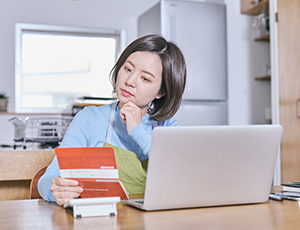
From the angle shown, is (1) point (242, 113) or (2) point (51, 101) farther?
(2) point (51, 101)

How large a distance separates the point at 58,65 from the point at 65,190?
3924 mm

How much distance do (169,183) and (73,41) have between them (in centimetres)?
409

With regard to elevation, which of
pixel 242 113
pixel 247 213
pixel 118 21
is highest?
pixel 118 21

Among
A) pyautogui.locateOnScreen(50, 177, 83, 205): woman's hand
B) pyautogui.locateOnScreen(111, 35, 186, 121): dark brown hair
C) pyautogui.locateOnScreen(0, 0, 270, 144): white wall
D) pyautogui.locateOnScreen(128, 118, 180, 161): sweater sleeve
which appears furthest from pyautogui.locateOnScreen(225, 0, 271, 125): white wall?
pyautogui.locateOnScreen(50, 177, 83, 205): woman's hand

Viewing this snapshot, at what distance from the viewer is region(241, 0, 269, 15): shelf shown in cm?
387

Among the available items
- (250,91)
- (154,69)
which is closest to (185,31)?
(250,91)

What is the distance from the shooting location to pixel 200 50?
4.05 meters

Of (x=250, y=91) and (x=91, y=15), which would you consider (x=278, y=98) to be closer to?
(x=250, y=91)

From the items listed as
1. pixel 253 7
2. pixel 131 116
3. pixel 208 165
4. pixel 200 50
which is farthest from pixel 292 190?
pixel 253 7

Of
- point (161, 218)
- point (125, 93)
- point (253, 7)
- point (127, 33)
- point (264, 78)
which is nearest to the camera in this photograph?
point (161, 218)

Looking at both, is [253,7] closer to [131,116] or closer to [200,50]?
[200,50]

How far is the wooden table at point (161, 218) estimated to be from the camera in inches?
29.9

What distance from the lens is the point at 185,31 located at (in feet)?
13.1

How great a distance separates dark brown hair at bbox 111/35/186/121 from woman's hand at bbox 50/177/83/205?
54cm
